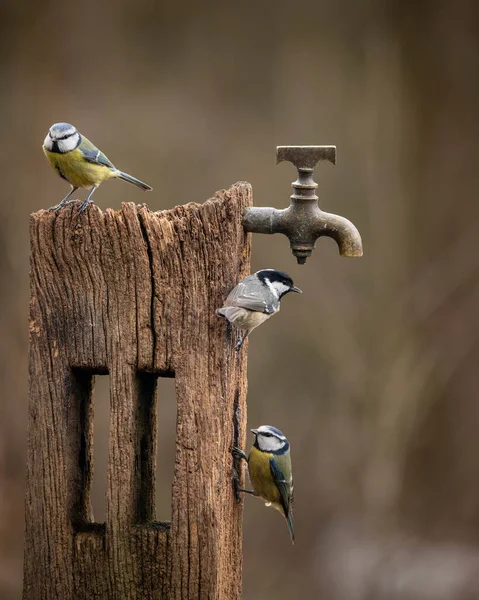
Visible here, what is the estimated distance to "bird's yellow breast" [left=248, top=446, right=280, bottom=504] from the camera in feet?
8.87

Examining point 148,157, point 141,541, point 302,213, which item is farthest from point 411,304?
point 141,541

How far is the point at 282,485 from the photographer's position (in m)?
2.89

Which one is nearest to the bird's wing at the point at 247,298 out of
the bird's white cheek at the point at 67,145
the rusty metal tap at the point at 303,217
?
the rusty metal tap at the point at 303,217

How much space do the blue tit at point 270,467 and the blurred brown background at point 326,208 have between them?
1531 millimetres

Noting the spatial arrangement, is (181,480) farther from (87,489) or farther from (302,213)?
(302,213)

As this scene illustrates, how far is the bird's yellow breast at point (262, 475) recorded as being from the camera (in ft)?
8.87

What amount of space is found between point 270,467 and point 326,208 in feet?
6.31

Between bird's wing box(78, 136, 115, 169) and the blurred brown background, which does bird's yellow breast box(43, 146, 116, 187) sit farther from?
the blurred brown background

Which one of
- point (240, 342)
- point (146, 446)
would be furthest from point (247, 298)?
point (146, 446)

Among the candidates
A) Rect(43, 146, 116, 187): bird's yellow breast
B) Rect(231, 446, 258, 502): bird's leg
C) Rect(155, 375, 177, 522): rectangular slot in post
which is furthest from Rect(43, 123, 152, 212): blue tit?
Rect(155, 375, 177, 522): rectangular slot in post

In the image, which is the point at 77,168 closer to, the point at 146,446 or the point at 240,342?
the point at 240,342

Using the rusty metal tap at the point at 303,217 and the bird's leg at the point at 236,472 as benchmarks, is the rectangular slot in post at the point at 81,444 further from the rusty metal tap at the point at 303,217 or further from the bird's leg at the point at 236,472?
the rusty metal tap at the point at 303,217

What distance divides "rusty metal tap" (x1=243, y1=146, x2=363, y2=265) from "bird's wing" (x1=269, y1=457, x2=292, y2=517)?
34.3 inches

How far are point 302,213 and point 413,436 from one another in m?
2.70
